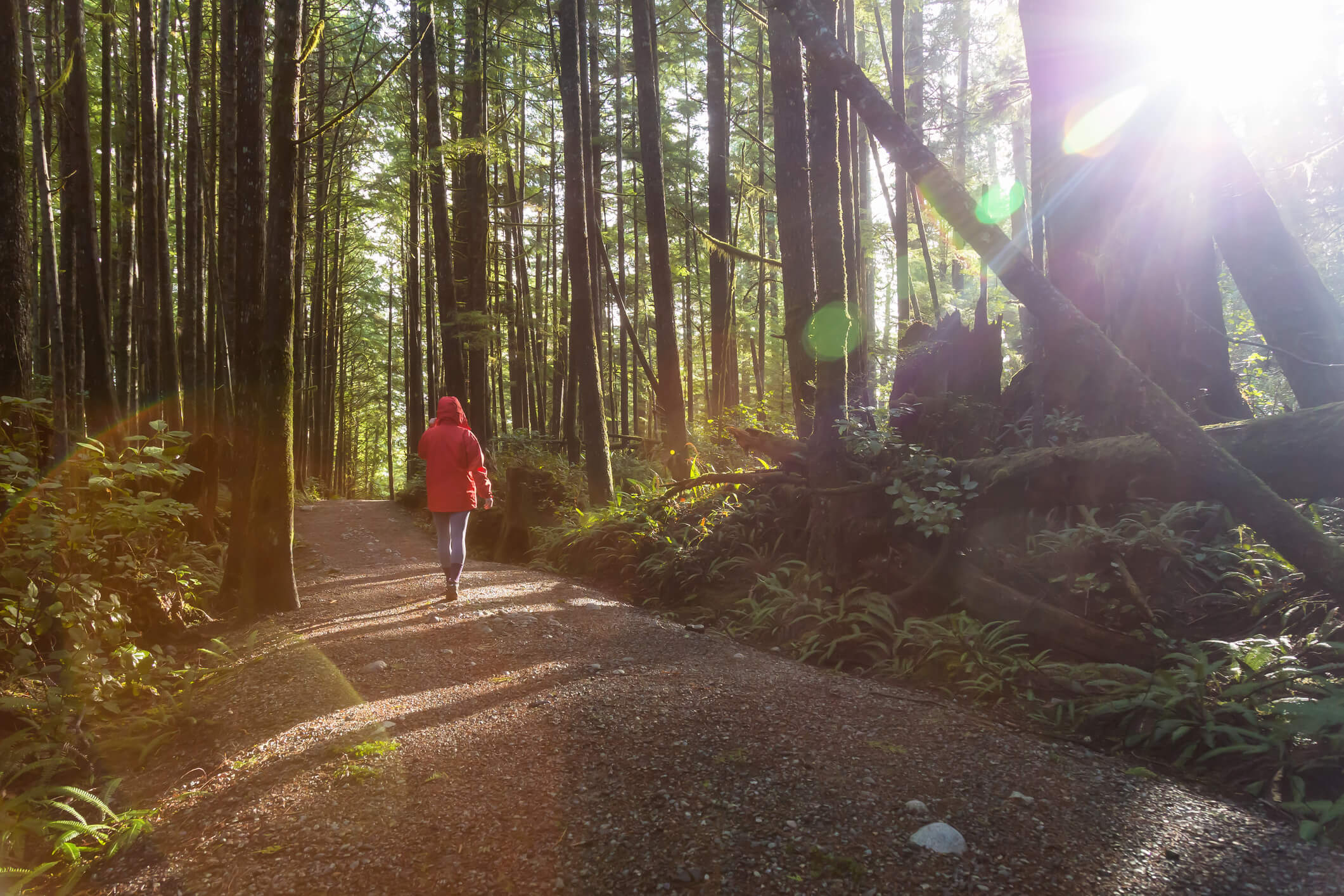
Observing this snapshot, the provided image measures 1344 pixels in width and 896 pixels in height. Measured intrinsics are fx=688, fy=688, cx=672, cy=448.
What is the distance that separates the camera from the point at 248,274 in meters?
6.43

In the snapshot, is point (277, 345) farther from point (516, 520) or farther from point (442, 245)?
point (442, 245)

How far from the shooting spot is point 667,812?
2680 millimetres

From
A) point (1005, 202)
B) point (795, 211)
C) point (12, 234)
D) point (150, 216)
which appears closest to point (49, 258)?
point (12, 234)

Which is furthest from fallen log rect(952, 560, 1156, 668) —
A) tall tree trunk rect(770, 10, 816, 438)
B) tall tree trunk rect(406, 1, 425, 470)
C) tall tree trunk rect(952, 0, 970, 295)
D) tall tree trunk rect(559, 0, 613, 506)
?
tall tree trunk rect(952, 0, 970, 295)

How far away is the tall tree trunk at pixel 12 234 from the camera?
202 inches

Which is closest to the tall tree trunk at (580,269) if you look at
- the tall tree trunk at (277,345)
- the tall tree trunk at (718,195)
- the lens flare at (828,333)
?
the tall tree trunk at (718,195)

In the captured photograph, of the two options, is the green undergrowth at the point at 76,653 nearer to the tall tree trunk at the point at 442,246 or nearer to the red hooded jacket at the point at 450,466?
the red hooded jacket at the point at 450,466

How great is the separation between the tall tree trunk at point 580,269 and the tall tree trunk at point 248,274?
205 inches

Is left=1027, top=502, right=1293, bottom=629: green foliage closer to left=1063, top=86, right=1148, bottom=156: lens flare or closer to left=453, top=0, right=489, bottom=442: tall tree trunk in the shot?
left=1063, top=86, right=1148, bottom=156: lens flare

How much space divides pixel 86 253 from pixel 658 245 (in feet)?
26.1

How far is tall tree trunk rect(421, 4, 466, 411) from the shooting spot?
14.3 meters

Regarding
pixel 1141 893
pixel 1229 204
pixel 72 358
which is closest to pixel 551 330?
pixel 72 358

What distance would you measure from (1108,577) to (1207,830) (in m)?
2.85

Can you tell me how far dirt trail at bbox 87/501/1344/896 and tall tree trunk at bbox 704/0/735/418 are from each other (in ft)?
33.8
